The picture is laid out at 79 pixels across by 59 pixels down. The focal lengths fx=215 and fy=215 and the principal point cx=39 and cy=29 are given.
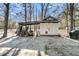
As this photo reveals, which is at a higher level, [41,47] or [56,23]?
[56,23]

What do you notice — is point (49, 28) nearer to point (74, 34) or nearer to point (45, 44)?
point (45, 44)

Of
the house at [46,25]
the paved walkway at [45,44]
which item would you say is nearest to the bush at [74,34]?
the paved walkway at [45,44]

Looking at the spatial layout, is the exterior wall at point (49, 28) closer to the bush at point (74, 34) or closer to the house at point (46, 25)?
the house at point (46, 25)

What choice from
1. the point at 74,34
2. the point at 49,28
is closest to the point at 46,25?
the point at 49,28

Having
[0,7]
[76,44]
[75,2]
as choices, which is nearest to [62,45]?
[76,44]

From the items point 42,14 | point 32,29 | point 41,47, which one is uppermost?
point 42,14

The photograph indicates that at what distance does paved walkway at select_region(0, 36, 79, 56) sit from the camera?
3.91 metres

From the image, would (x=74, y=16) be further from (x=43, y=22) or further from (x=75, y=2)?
(x=43, y=22)

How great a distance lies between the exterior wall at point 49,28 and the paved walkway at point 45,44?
0.10m

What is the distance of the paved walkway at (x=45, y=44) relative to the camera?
3.91 m

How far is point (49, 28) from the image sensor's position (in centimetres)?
409

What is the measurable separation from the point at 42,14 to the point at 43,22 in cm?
15

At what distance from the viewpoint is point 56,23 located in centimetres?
402

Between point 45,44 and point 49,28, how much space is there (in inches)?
12.5
